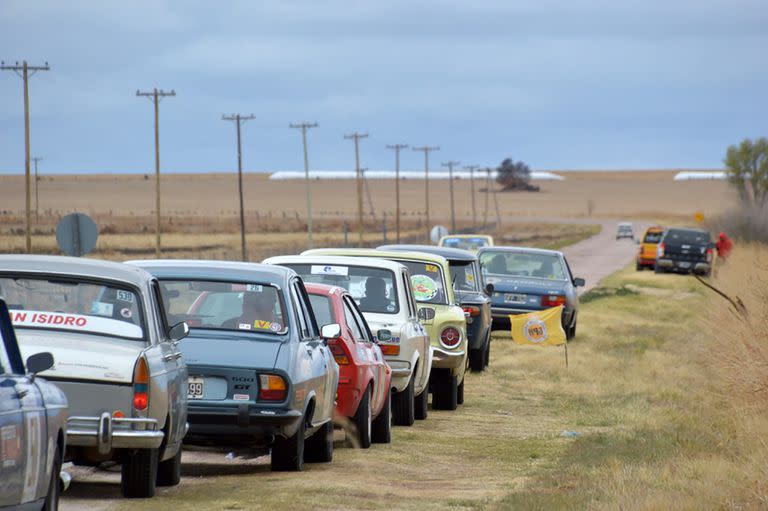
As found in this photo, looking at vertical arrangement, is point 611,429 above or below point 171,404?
below

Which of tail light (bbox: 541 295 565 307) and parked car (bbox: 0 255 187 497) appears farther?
tail light (bbox: 541 295 565 307)

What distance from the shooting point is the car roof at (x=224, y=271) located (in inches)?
482

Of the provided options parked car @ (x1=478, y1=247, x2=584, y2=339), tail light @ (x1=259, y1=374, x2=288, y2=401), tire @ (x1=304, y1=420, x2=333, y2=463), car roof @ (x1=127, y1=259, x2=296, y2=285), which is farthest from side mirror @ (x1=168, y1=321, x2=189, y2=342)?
parked car @ (x1=478, y1=247, x2=584, y2=339)

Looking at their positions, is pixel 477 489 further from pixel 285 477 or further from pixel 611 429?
pixel 611 429

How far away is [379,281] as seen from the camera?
1612 centimetres

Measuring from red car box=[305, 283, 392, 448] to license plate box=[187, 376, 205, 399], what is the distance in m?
2.14

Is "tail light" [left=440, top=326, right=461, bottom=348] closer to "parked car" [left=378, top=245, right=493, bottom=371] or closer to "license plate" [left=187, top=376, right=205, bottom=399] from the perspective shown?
"parked car" [left=378, top=245, right=493, bottom=371]

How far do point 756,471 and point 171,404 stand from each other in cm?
421

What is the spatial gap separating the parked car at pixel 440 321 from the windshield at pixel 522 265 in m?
10.2

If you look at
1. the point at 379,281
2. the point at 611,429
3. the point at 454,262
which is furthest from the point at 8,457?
the point at 454,262

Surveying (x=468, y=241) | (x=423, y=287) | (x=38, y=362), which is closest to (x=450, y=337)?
(x=423, y=287)

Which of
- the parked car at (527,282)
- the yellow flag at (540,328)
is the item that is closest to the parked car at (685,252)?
the parked car at (527,282)

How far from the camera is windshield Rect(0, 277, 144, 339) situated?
1029 cm

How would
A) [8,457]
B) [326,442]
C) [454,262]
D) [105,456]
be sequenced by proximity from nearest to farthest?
[8,457] < [105,456] < [326,442] < [454,262]
